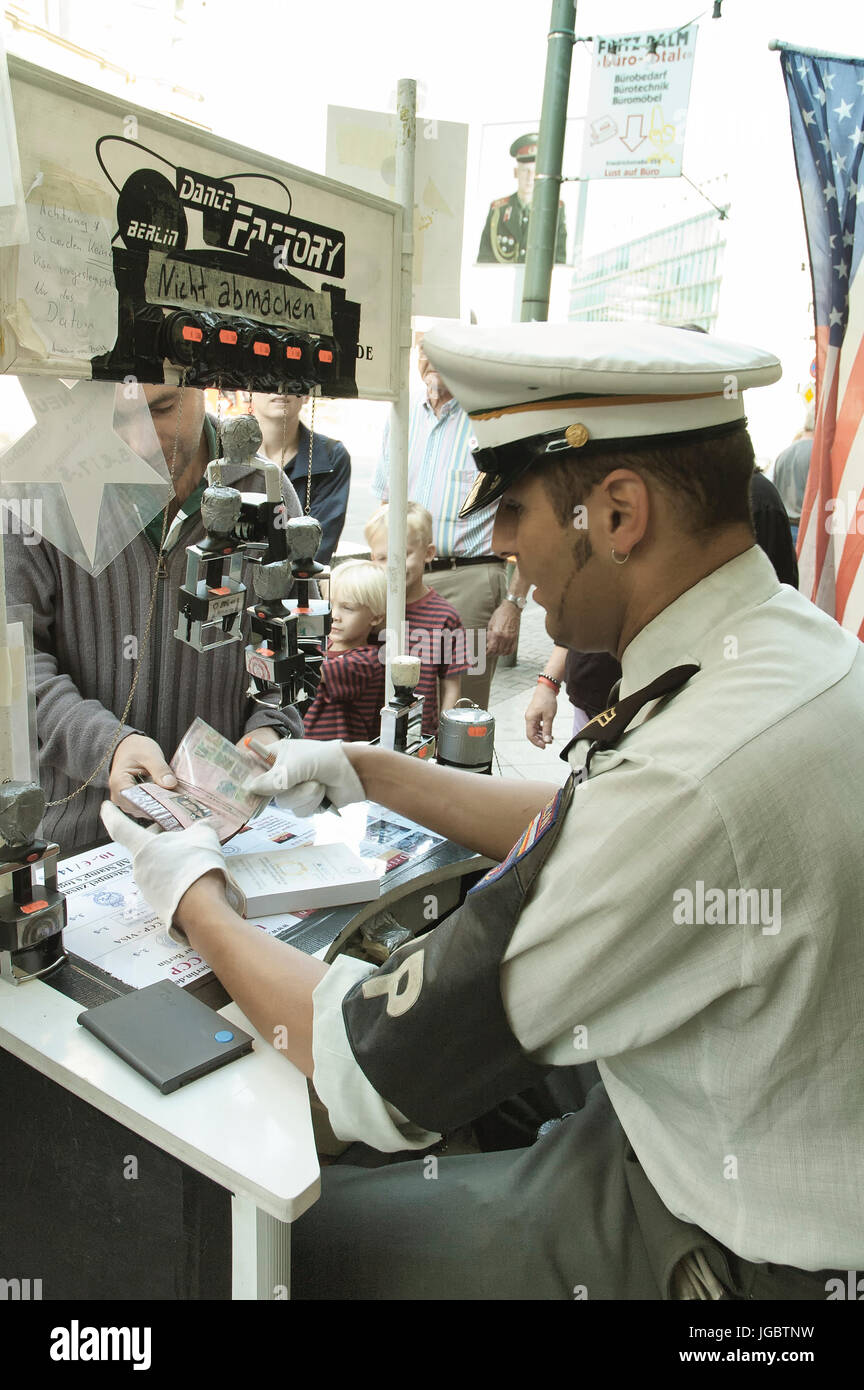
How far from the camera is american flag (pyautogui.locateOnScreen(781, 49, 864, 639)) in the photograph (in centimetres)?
322

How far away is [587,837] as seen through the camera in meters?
1.05

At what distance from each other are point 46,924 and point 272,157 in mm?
1391

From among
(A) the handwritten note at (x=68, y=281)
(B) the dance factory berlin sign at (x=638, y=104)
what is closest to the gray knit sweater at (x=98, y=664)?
(A) the handwritten note at (x=68, y=281)

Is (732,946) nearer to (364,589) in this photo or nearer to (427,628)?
(364,589)

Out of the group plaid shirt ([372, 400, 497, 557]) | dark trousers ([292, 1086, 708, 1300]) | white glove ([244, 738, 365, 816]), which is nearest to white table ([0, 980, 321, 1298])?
dark trousers ([292, 1086, 708, 1300])

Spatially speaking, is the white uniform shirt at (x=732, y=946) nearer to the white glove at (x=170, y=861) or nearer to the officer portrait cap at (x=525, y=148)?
the white glove at (x=170, y=861)

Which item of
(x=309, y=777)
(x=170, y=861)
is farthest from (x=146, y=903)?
(x=309, y=777)

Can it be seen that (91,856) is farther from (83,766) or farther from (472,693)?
(472,693)

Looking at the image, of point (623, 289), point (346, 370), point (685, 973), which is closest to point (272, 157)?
point (346, 370)

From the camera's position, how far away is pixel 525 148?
5930 mm

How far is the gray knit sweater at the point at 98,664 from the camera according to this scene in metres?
1.87

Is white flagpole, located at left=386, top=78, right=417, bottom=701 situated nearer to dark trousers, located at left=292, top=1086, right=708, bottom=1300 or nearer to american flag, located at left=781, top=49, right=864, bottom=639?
dark trousers, located at left=292, top=1086, right=708, bottom=1300

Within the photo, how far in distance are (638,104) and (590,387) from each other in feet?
16.4

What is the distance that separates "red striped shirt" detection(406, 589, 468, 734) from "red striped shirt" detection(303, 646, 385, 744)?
0.87 feet
